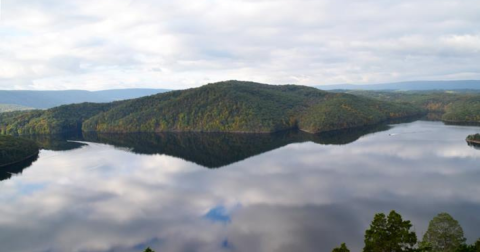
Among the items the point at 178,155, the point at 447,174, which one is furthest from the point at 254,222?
the point at 178,155

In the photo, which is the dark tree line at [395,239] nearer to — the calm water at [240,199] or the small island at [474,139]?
the calm water at [240,199]

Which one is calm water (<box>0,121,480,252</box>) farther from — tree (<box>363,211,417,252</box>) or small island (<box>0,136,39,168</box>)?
tree (<box>363,211,417,252</box>)

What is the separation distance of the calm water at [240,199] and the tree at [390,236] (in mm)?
21695

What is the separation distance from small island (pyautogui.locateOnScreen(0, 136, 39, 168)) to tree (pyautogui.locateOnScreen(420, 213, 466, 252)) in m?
157

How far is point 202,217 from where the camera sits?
75.4 m

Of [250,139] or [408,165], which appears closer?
[408,165]

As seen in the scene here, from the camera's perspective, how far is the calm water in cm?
6450

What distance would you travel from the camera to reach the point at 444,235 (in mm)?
42531

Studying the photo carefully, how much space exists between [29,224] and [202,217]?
4237 centimetres

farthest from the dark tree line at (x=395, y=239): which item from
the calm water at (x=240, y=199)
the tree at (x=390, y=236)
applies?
→ the calm water at (x=240, y=199)

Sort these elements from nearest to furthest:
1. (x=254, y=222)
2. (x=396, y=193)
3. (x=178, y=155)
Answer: (x=254, y=222)
(x=396, y=193)
(x=178, y=155)

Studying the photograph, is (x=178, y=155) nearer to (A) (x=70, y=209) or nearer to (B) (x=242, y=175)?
(B) (x=242, y=175)

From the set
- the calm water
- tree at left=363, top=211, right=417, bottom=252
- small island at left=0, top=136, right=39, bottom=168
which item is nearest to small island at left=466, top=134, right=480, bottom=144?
the calm water

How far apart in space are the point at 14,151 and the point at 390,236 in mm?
161907
